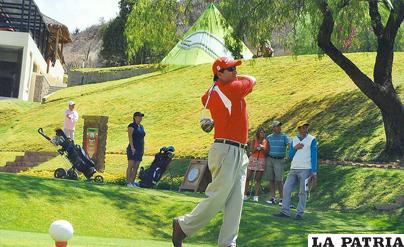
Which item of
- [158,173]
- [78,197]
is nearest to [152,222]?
[78,197]

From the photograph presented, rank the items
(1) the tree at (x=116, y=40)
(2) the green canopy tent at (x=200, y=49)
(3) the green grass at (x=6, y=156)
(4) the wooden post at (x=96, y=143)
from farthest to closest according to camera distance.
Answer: (1) the tree at (x=116, y=40)
(2) the green canopy tent at (x=200, y=49)
(3) the green grass at (x=6, y=156)
(4) the wooden post at (x=96, y=143)

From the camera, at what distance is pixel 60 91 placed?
178 feet

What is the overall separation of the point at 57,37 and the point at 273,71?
33056 mm

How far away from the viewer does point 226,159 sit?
8.77 meters

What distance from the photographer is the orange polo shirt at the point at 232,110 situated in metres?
8.82

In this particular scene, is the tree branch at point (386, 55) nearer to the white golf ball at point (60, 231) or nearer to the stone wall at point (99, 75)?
the white golf ball at point (60, 231)

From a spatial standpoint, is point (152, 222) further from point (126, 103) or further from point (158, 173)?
point (126, 103)

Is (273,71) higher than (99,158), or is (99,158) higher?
(273,71)

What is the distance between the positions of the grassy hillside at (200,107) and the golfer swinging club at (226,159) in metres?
14.8

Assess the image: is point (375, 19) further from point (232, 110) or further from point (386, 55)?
point (232, 110)

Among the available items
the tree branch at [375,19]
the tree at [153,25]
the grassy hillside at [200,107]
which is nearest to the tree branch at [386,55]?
the tree branch at [375,19]

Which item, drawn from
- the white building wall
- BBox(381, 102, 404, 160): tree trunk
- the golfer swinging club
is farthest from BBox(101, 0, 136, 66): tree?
the golfer swinging club

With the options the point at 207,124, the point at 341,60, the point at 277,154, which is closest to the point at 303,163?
the point at 277,154

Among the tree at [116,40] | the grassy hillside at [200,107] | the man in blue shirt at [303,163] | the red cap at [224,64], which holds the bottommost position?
the man in blue shirt at [303,163]
